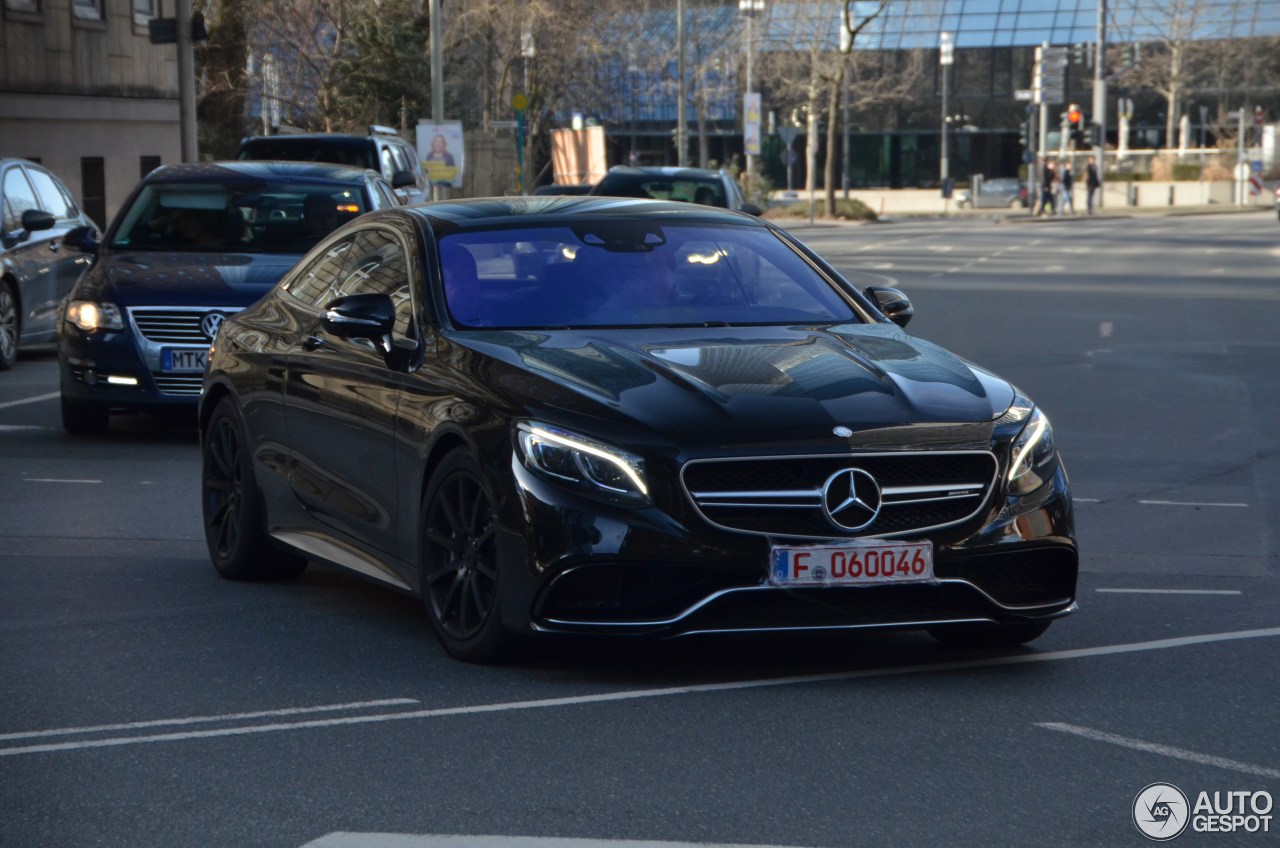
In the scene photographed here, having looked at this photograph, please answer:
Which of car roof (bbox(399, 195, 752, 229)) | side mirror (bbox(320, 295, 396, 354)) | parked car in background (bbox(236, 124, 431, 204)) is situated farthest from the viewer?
parked car in background (bbox(236, 124, 431, 204))

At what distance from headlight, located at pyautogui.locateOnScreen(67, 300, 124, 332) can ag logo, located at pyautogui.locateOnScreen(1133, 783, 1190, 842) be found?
30.2ft

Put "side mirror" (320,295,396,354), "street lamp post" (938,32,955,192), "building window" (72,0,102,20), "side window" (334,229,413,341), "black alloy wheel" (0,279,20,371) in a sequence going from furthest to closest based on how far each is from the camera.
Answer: "street lamp post" (938,32,955,192) < "building window" (72,0,102,20) < "black alloy wheel" (0,279,20,371) < "side window" (334,229,413,341) < "side mirror" (320,295,396,354)

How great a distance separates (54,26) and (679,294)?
28.6m

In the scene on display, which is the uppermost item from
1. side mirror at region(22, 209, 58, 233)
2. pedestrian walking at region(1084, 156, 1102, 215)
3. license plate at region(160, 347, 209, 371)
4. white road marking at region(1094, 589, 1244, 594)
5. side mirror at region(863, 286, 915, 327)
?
side mirror at region(863, 286, 915, 327)

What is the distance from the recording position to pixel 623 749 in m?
5.61

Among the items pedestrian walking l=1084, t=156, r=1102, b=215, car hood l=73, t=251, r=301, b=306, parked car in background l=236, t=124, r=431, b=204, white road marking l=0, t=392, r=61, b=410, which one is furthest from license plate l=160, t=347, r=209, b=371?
pedestrian walking l=1084, t=156, r=1102, b=215

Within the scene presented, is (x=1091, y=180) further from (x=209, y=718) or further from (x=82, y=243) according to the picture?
(x=209, y=718)

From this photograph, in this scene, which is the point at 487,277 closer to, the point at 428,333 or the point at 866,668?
A: the point at 428,333

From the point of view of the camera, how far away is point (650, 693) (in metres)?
6.28

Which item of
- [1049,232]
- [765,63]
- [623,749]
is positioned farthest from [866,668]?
[765,63]

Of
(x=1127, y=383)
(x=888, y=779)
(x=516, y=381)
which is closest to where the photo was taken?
(x=888, y=779)

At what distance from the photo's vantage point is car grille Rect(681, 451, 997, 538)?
242 inches

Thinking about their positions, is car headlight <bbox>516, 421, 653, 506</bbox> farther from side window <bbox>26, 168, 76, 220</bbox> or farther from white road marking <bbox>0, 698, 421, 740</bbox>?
side window <bbox>26, 168, 76, 220</bbox>
